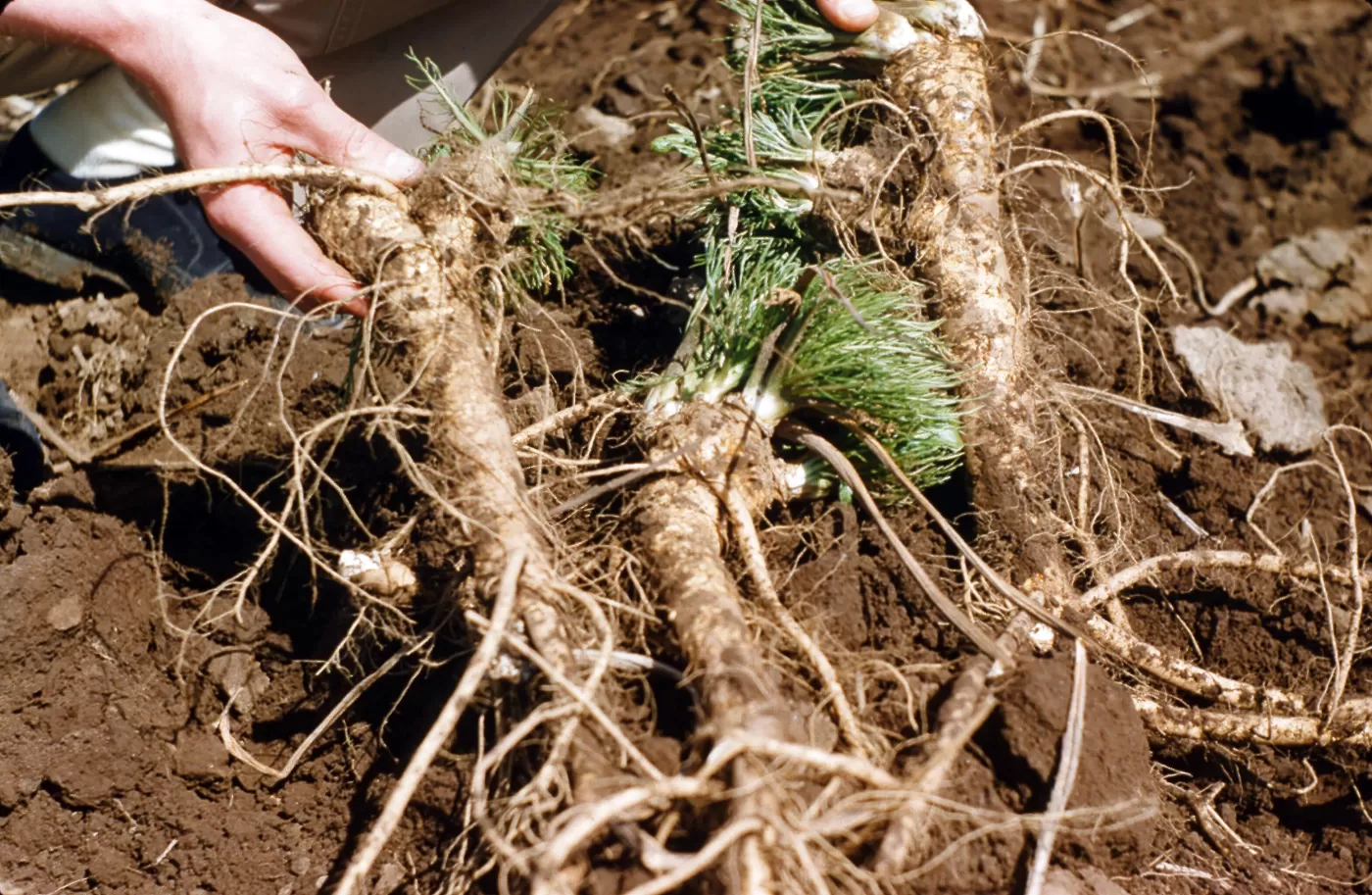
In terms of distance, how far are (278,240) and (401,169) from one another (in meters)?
0.27

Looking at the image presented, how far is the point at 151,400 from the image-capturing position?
2.34m

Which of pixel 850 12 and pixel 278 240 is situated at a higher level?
pixel 278 240

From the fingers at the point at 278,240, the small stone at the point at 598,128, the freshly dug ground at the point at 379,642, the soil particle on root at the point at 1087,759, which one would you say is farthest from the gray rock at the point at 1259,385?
the fingers at the point at 278,240

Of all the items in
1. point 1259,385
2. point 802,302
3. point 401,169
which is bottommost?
point 1259,385

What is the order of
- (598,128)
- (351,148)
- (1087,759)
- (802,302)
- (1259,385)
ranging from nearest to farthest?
1. (1087,759)
2. (802,302)
3. (351,148)
4. (1259,385)
5. (598,128)

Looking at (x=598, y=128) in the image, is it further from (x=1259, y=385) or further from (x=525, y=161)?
(x=1259, y=385)

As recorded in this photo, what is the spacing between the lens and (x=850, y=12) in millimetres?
2238

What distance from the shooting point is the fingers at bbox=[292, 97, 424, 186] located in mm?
1922

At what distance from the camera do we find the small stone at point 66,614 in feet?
6.46

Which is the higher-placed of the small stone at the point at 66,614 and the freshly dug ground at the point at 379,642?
the small stone at the point at 66,614

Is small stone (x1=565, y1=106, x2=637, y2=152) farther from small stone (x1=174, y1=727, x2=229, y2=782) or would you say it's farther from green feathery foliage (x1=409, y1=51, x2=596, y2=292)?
small stone (x1=174, y1=727, x2=229, y2=782)

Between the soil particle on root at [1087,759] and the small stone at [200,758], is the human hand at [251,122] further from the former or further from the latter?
the soil particle on root at [1087,759]

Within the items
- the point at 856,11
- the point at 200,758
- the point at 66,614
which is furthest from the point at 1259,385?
the point at 66,614

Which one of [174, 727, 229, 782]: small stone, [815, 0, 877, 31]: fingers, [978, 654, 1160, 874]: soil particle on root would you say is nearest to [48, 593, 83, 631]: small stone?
[174, 727, 229, 782]: small stone
